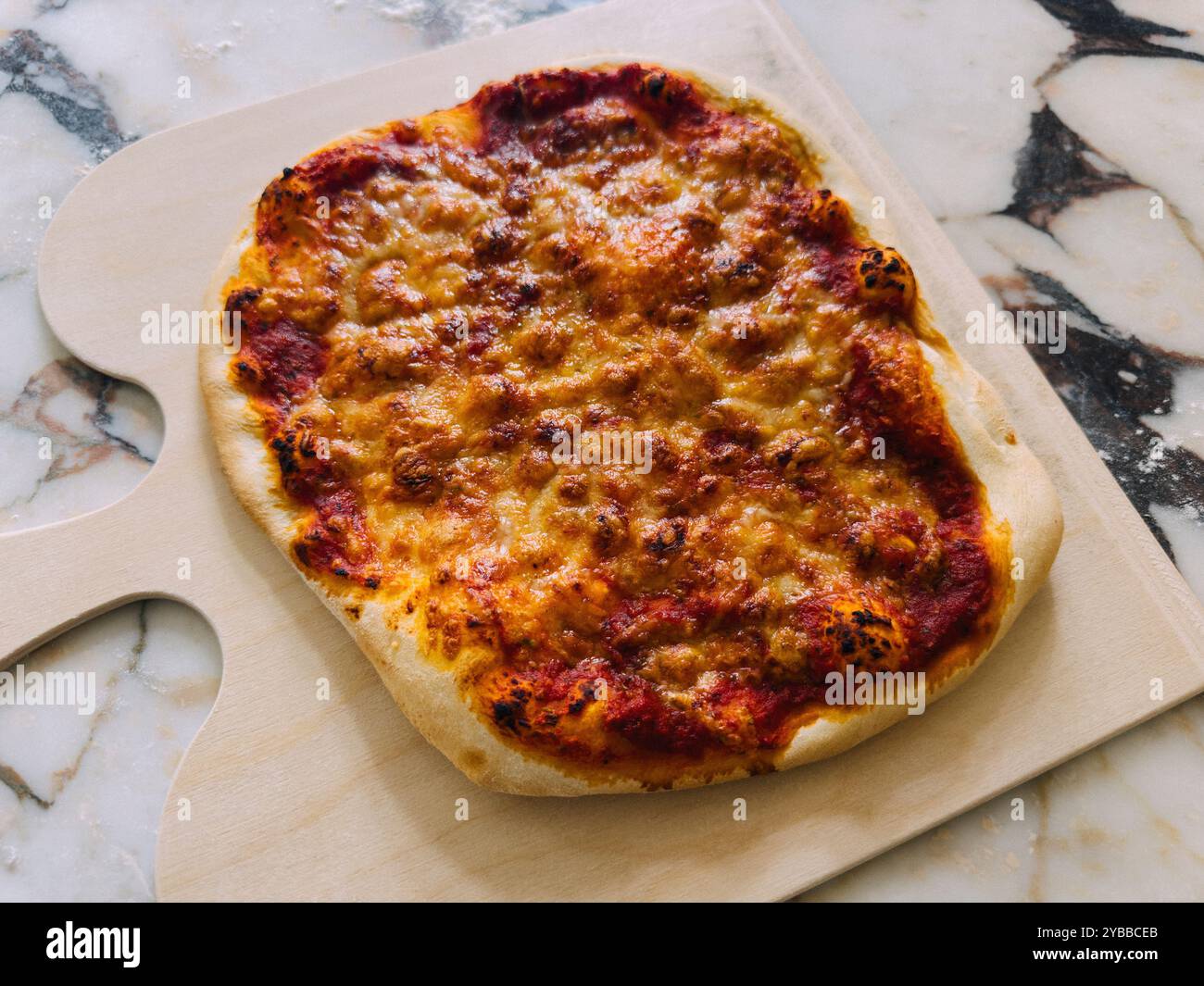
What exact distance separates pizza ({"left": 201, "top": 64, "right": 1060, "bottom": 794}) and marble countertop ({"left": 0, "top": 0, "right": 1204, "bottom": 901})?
62 centimetres

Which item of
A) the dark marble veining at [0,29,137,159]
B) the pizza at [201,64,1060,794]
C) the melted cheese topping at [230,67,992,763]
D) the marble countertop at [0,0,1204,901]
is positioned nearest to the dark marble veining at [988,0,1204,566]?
the marble countertop at [0,0,1204,901]

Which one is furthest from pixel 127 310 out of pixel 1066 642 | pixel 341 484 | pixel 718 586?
pixel 1066 642

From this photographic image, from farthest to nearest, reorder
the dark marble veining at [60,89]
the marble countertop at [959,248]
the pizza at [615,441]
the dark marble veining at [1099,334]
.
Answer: the dark marble veining at [60,89], the dark marble veining at [1099,334], the marble countertop at [959,248], the pizza at [615,441]

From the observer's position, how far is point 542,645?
3.36 meters

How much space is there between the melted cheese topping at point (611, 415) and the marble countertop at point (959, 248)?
0.74 m

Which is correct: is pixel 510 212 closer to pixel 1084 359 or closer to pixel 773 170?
pixel 773 170

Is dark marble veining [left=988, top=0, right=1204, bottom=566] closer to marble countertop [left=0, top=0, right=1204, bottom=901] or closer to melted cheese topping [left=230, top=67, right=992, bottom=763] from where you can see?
marble countertop [left=0, top=0, right=1204, bottom=901]

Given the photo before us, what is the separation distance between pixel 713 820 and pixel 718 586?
748mm

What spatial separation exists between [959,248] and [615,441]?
2126mm

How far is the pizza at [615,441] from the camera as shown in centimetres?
335

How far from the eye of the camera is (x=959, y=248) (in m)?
4.77

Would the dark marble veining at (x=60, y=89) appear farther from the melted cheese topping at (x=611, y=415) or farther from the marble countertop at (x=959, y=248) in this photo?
the melted cheese topping at (x=611, y=415)

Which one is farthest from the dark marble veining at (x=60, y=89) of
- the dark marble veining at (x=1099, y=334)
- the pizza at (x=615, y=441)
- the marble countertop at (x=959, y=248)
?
the dark marble veining at (x=1099, y=334)

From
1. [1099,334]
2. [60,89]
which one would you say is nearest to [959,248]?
[1099,334]
